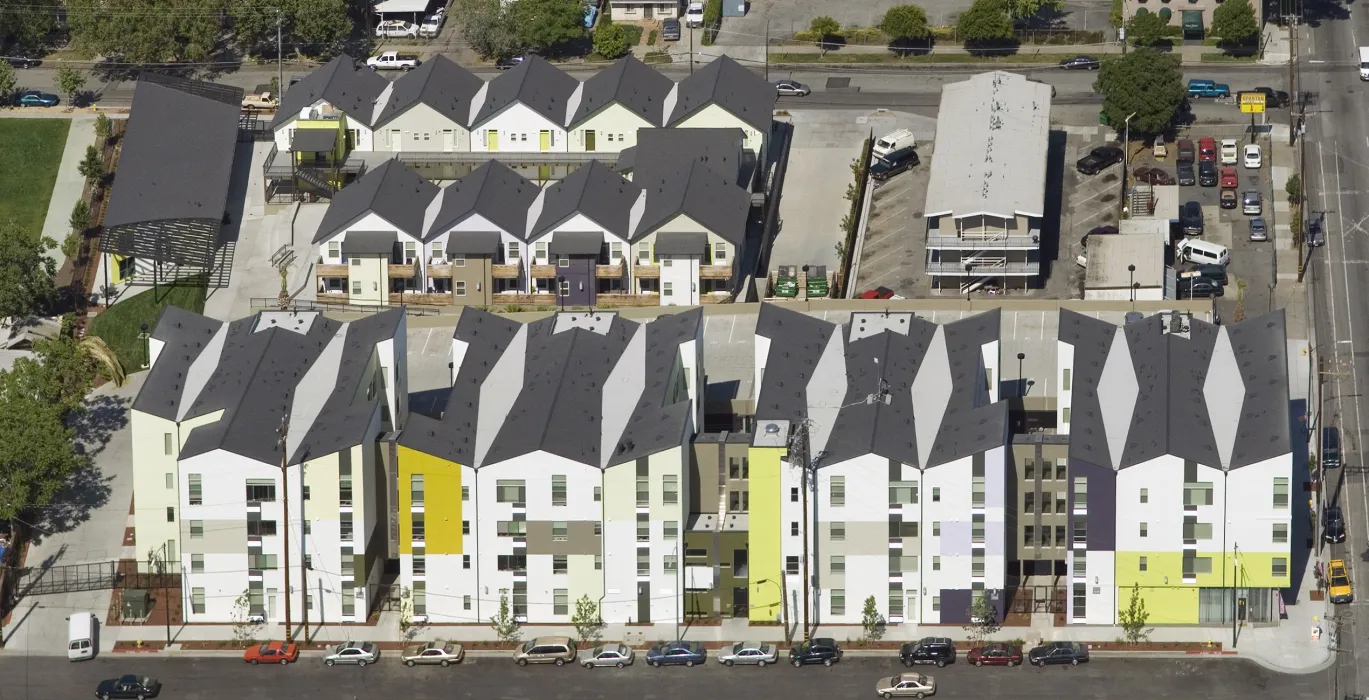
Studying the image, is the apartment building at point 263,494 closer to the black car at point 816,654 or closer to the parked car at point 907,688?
the black car at point 816,654

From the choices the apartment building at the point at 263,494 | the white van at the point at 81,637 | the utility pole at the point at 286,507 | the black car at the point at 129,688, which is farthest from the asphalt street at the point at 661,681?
the apartment building at the point at 263,494

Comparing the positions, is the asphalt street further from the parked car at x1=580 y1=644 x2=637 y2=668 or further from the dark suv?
the dark suv

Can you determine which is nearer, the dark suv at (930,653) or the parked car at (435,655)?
the dark suv at (930,653)

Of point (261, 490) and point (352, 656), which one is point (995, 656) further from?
point (261, 490)

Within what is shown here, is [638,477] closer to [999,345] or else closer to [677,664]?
[677,664]

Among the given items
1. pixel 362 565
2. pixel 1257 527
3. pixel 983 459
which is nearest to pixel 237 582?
pixel 362 565
